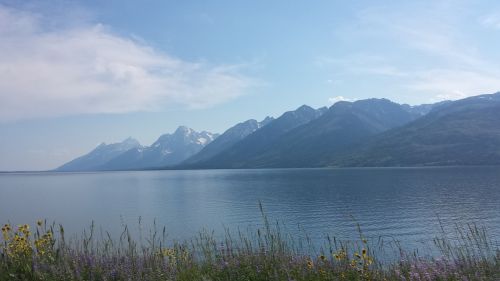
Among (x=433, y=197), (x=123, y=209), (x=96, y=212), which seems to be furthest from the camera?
(x=433, y=197)

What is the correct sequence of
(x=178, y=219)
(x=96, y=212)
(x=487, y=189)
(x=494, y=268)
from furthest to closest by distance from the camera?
(x=487, y=189)
(x=96, y=212)
(x=178, y=219)
(x=494, y=268)

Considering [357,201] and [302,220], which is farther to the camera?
[357,201]

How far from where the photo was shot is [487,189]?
111000mm

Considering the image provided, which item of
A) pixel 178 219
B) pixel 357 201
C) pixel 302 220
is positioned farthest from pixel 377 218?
pixel 178 219

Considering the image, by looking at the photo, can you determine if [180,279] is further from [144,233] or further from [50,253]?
[144,233]

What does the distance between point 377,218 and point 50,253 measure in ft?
218

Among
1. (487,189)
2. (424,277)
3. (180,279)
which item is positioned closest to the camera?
(424,277)

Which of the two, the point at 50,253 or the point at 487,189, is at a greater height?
the point at 50,253

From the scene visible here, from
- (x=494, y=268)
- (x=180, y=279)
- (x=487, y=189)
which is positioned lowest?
(x=487, y=189)

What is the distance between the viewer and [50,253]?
12.1 m

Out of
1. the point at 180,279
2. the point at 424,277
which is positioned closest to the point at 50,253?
the point at 180,279

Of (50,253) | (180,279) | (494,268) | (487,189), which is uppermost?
(50,253)

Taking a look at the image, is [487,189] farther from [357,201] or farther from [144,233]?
[144,233]

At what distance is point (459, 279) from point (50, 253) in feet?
37.2
